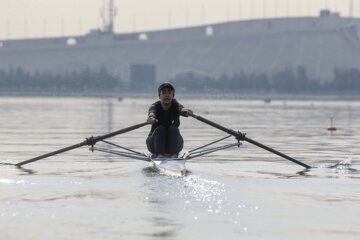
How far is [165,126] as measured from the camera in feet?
76.6

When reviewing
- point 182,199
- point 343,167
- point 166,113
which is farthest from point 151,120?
point 343,167

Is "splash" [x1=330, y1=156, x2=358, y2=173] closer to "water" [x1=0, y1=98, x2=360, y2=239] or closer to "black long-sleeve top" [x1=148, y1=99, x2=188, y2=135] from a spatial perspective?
"water" [x1=0, y1=98, x2=360, y2=239]

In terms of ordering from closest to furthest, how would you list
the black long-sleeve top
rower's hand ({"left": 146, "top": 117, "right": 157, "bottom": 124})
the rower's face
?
rower's hand ({"left": 146, "top": 117, "right": 157, "bottom": 124})
the rower's face
the black long-sleeve top

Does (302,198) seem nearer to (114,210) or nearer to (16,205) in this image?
(114,210)

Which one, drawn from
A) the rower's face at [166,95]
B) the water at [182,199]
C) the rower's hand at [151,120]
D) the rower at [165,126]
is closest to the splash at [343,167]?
the water at [182,199]

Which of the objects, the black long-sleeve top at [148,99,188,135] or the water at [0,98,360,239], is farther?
the black long-sleeve top at [148,99,188,135]

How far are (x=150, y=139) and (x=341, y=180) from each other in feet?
17.0

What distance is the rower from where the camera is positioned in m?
22.9

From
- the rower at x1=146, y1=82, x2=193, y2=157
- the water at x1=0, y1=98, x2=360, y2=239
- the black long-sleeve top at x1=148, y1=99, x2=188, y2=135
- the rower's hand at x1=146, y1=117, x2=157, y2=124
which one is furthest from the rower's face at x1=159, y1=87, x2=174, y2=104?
the water at x1=0, y1=98, x2=360, y2=239

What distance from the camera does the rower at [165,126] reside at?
75.3ft

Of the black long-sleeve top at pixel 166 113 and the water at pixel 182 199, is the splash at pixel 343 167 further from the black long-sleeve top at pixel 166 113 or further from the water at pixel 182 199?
the black long-sleeve top at pixel 166 113

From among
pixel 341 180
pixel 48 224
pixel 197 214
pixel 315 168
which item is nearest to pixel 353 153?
pixel 315 168

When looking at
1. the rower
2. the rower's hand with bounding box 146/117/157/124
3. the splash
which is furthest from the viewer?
the splash

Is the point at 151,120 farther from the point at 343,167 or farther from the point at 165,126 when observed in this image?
the point at 343,167
